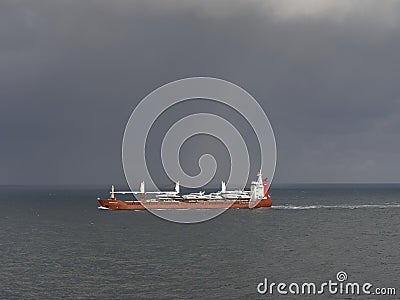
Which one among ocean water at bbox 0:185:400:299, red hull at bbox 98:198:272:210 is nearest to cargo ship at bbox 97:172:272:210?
red hull at bbox 98:198:272:210

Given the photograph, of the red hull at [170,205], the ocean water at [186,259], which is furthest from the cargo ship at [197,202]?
the ocean water at [186,259]

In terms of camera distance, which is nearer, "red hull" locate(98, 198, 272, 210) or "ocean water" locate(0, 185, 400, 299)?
"ocean water" locate(0, 185, 400, 299)

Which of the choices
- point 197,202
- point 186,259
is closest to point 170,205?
point 197,202

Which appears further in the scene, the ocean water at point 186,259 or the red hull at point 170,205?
the red hull at point 170,205

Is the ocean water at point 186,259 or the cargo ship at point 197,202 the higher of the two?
the cargo ship at point 197,202

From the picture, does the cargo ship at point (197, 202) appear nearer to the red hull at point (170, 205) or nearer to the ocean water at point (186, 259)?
the red hull at point (170, 205)

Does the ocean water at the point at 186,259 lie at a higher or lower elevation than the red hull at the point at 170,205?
lower

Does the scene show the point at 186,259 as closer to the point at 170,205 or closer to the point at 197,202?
the point at 197,202

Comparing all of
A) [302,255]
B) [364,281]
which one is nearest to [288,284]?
[364,281]

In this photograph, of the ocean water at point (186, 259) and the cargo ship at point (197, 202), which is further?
the cargo ship at point (197, 202)

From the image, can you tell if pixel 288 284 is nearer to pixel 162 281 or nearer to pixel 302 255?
pixel 162 281

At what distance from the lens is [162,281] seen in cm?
5569

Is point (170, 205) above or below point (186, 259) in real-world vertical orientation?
above

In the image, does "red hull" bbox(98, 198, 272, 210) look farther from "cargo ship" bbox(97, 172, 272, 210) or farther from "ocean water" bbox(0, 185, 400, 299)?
"ocean water" bbox(0, 185, 400, 299)
